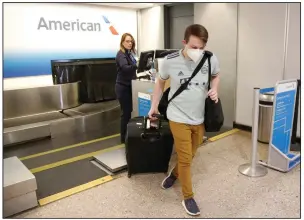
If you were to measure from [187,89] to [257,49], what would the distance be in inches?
95.3

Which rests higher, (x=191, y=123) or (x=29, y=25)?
(x=29, y=25)

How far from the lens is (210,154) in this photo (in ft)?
11.0

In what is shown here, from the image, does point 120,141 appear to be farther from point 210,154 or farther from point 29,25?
point 29,25

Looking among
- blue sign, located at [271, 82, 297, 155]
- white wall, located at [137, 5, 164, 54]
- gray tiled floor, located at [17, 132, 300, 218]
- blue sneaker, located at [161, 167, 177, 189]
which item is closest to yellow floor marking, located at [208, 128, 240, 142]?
gray tiled floor, located at [17, 132, 300, 218]

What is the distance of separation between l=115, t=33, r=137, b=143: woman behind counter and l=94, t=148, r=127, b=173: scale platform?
45 cm

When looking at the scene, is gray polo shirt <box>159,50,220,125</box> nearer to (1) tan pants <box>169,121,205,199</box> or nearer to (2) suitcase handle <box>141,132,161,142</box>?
(1) tan pants <box>169,121,205,199</box>

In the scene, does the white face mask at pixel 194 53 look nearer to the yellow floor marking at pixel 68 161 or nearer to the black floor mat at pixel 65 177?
the black floor mat at pixel 65 177

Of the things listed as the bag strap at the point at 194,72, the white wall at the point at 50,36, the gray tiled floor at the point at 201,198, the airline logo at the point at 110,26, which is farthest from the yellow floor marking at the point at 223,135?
the airline logo at the point at 110,26

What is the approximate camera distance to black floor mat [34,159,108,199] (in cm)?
260

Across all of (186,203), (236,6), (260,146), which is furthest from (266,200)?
(236,6)

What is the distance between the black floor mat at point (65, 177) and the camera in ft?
8.53

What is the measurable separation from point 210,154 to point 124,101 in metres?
1.28

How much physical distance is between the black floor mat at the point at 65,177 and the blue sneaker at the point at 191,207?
105cm

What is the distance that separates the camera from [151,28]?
20.3ft
